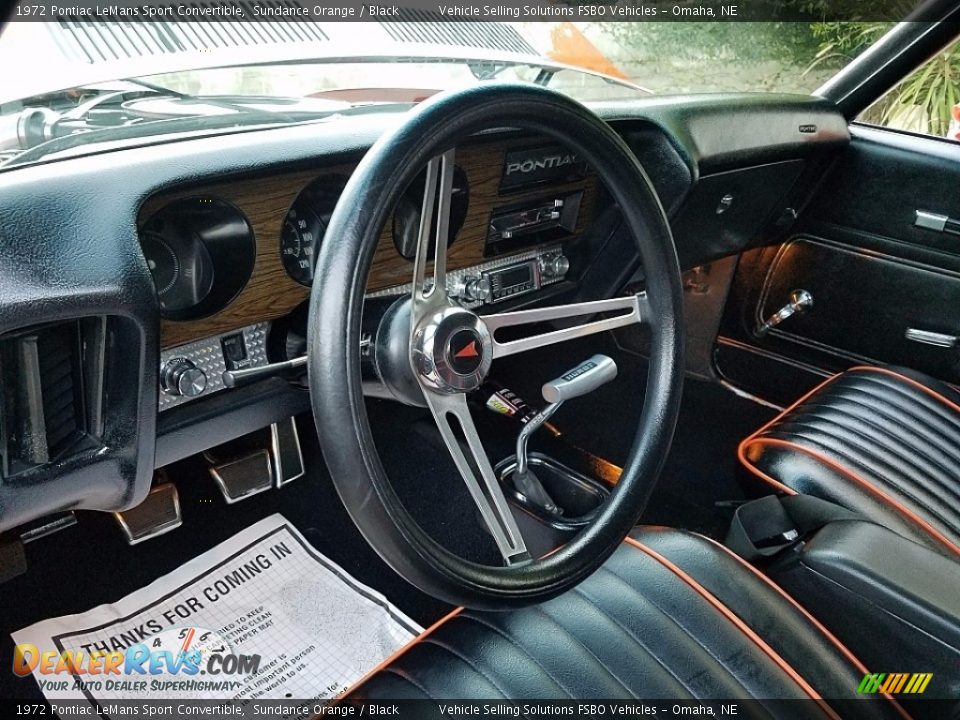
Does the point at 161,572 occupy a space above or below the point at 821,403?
below

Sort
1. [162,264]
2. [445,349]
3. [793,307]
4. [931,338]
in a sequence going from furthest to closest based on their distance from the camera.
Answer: [793,307]
[931,338]
[162,264]
[445,349]

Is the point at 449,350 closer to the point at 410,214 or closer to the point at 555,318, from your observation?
the point at 555,318

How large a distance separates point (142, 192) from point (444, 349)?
0.36 m

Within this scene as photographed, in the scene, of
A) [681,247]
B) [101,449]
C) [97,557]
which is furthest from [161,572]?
[681,247]

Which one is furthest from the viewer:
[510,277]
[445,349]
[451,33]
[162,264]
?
[510,277]

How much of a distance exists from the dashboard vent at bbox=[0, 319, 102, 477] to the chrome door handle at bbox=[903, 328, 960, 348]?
1.66m

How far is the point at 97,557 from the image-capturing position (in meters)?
1.54

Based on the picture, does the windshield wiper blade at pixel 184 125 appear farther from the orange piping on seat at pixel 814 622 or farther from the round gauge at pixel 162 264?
the orange piping on seat at pixel 814 622

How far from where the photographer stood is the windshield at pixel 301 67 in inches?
39.2

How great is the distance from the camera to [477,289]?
4.84 ft

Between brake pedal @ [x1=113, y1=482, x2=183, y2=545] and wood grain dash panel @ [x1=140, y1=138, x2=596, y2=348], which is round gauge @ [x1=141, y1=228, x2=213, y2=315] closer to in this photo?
wood grain dash panel @ [x1=140, y1=138, x2=596, y2=348]

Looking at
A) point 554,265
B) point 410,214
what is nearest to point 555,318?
A: point 410,214

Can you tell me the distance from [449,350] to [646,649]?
0.41 m

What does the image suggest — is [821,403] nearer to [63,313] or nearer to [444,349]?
[444,349]
